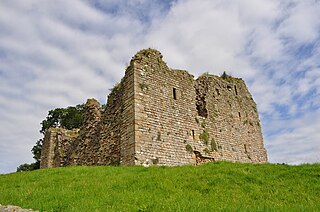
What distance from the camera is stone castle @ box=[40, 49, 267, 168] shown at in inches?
546

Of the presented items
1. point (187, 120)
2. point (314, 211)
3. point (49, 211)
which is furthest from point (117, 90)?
point (314, 211)

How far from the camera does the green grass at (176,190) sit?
20.3 feet

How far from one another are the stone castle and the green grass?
9.58 ft

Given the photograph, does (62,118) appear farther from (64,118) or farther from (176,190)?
(176,190)

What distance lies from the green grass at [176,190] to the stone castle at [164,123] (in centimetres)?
292

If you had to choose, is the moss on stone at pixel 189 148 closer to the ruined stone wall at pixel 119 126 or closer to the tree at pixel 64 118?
the ruined stone wall at pixel 119 126

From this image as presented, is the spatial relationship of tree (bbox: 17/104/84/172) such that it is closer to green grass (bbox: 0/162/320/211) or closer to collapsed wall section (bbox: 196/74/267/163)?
collapsed wall section (bbox: 196/74/267/163)

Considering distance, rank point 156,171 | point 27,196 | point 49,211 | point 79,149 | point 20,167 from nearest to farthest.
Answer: point 49,211 → point 27,196 → point 156,171 → point 79,149 → point 20,167

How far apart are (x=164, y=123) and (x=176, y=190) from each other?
7112mm

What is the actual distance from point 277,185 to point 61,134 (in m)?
17.2

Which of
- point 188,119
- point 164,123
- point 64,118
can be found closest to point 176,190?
point 164,123

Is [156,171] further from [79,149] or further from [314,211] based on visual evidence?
[79,149]

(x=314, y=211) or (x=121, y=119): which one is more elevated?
(x=121, y=119)

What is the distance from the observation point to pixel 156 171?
34.0ft
